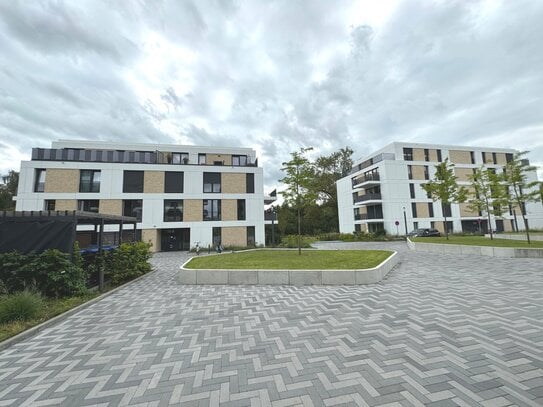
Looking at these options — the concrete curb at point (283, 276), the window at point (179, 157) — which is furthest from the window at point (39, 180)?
the concrete curb at point (283, 276)

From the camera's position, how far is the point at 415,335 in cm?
438

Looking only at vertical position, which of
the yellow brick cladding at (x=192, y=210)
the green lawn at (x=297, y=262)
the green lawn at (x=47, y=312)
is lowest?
the green lawn at (x=47, y=312)

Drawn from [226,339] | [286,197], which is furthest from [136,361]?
[286,197]

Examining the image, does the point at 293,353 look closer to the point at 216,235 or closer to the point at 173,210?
the point at 216,235

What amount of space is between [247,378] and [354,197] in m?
40.2

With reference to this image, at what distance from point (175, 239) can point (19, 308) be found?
66.7 ft

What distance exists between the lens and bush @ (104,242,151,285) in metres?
9.89

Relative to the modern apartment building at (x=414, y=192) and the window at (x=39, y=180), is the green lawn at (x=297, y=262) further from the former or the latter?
the modern apartment building at (x=414, y=192)

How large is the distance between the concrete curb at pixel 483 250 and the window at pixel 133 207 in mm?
24815

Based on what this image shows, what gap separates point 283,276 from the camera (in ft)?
29.4

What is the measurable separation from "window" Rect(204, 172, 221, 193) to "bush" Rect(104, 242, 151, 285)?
14.9 meters

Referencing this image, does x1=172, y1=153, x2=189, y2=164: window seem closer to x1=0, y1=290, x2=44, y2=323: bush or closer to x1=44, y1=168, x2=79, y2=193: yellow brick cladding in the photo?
x1=44, y1=168, x2=79, y2=193: yellow brick cladding

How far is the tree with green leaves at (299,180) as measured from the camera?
1479cm

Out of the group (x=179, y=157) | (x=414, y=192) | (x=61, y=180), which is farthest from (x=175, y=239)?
(x=414, y=192)
